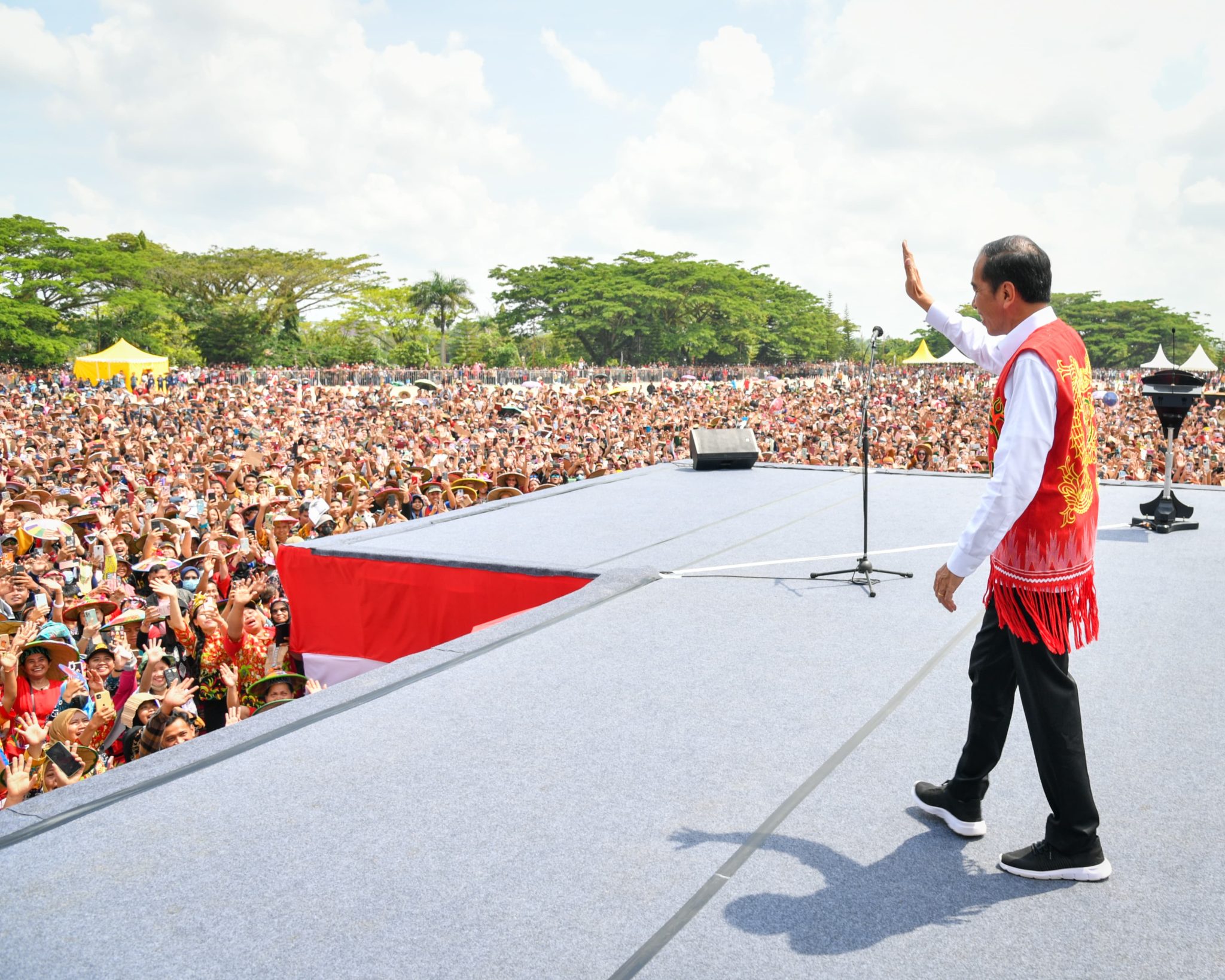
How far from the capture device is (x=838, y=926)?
76.1 inches

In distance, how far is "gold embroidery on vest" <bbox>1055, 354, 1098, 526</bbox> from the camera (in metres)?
2.12

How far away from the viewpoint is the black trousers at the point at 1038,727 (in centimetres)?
207

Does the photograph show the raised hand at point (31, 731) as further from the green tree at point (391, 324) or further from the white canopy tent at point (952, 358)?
the green tree at point (391, 324)

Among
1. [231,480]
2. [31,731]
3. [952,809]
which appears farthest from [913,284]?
[231,480]

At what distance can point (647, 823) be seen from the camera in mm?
2346

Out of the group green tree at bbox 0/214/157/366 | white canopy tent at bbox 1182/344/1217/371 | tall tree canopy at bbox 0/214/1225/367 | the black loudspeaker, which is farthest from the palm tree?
the black loudspeaker

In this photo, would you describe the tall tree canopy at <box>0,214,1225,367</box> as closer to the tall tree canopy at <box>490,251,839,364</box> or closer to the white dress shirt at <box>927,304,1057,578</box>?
the tall tree canopy at <box>490,251,839,364</box>

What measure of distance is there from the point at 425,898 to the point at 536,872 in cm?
26

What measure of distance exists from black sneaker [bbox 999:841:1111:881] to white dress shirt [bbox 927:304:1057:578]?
0.67 meters

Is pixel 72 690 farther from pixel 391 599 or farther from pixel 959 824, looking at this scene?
pixel 959 824

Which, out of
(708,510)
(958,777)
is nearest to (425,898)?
(958,777)

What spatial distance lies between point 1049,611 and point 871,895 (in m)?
0.79

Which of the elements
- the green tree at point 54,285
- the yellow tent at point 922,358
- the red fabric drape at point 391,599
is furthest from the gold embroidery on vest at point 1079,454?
the yellow tent at point 922,358

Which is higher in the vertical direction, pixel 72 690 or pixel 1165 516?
pixel 1165 516
